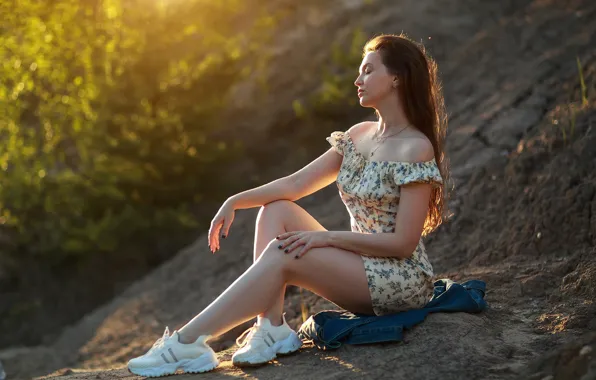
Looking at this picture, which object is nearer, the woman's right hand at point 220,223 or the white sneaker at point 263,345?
the white sneaker at point 263,345

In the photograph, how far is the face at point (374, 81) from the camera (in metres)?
3.14

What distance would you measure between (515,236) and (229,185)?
127 inches

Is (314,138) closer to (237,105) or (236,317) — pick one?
(237,105)

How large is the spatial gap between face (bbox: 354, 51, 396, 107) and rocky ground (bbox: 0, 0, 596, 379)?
0.85 metres

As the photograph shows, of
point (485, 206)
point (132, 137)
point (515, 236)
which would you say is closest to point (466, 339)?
point (515, 236)

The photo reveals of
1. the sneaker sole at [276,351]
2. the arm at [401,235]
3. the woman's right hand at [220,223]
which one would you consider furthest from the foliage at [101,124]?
the arm at [401,235]

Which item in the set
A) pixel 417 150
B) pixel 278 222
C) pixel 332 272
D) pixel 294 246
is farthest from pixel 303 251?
pixel 417 150

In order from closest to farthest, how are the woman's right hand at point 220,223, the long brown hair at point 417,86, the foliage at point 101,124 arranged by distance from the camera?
the long brown hair at point 417,86
the woman's right hand at point 220,223
the foliage at point 101,124

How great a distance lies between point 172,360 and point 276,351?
0.37 metres

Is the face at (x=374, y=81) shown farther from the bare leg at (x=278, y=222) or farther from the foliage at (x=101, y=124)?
the foliage at (x=101, y=124)

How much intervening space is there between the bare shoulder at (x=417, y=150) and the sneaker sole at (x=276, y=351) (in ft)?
2.55

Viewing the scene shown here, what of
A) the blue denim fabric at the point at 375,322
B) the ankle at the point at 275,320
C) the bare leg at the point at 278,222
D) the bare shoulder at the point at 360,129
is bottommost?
the blue denim fabric at the point at 375,322

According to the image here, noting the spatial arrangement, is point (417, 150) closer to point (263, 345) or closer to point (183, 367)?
point (263, 345)

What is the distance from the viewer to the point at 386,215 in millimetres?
3146
